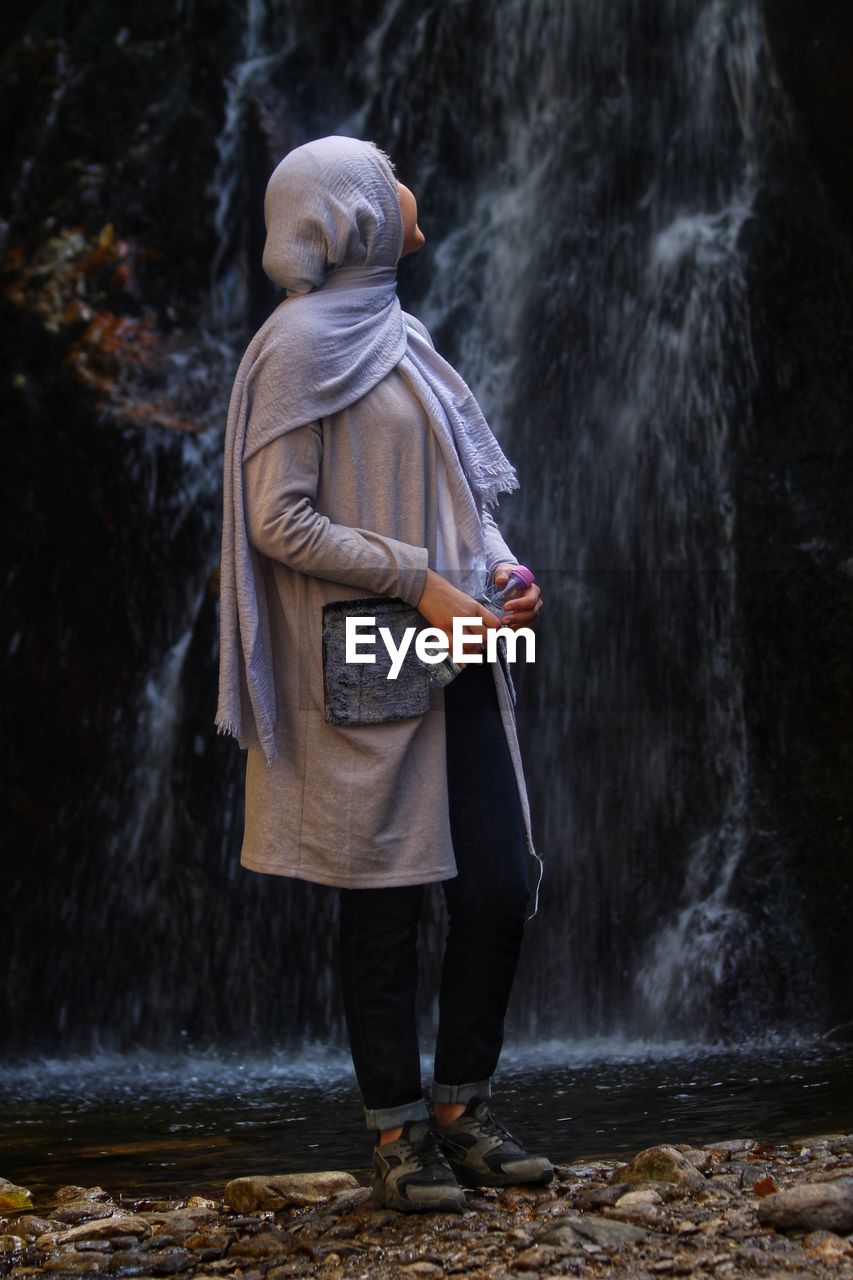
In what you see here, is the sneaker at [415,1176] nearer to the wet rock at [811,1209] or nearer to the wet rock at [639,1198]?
the wet rock at [639,1198]

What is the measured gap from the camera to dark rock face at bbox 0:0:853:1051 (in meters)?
6.52

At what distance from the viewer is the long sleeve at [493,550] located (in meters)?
2.90

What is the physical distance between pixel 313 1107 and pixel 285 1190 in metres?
2.02

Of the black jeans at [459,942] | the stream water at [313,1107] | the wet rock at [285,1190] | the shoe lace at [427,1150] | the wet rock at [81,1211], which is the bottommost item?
the stream water at [313,1107]

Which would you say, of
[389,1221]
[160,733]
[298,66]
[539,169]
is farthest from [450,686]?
[298,66]

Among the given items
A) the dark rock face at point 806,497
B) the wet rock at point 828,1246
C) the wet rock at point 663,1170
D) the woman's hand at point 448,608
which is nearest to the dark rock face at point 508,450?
the dark rock face at point 806,497

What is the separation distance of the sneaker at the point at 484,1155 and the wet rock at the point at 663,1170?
0.23 meters

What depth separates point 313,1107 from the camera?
192 inches

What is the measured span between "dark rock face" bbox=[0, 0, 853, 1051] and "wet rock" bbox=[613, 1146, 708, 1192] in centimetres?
323

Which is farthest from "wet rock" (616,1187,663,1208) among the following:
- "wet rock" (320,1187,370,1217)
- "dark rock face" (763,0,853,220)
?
"dark rock face" (763,0,853,220)

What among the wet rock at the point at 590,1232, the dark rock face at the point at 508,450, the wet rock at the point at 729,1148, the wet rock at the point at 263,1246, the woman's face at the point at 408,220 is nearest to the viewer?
the wet rock at the point at 590,1232

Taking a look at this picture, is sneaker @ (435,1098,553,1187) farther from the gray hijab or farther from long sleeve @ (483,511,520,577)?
long sleeve @ (483,511,520,577)

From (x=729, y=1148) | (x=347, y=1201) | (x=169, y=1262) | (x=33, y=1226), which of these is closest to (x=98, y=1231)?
(x=33, y=1226)

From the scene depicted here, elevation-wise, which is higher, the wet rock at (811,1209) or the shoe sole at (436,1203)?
the wet rock at (811,1209)
